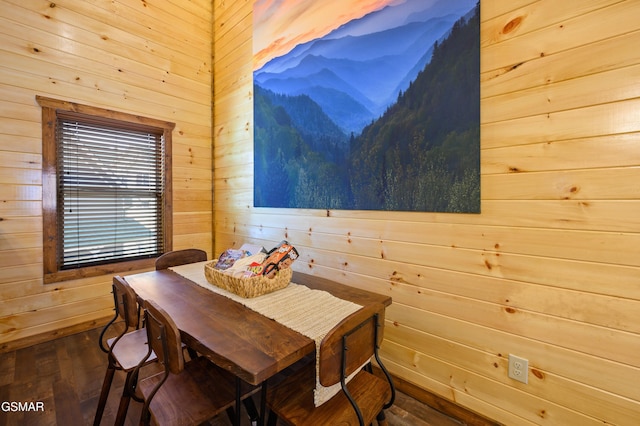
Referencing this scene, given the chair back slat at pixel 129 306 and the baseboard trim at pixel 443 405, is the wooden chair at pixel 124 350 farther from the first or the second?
the baseboard trim at pixel 443 405

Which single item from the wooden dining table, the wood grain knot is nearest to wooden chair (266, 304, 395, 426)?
the wooden dining table

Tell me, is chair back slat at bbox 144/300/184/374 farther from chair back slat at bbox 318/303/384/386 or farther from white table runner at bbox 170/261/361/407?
chair back slat at bbox 318/303/384/386

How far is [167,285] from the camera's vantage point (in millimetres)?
1562

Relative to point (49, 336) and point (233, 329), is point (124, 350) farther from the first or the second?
point (49, 336)

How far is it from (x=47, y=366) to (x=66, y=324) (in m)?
0.51

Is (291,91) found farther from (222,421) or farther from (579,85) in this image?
(222,421)

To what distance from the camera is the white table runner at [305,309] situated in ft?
3.44

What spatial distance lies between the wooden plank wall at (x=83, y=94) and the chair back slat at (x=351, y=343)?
2582 mm

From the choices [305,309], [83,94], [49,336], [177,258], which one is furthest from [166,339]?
[83,94]

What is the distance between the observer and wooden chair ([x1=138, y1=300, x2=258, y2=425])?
953 millimetres

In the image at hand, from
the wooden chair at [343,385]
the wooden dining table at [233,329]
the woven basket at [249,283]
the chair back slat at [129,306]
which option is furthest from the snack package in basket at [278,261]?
the chair back slat at [129,306]

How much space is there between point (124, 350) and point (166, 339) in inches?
25.5

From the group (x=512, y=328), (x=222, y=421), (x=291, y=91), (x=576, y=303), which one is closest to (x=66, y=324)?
(x=222, y=421)

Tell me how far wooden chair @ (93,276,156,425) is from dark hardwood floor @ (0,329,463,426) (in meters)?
0.30
